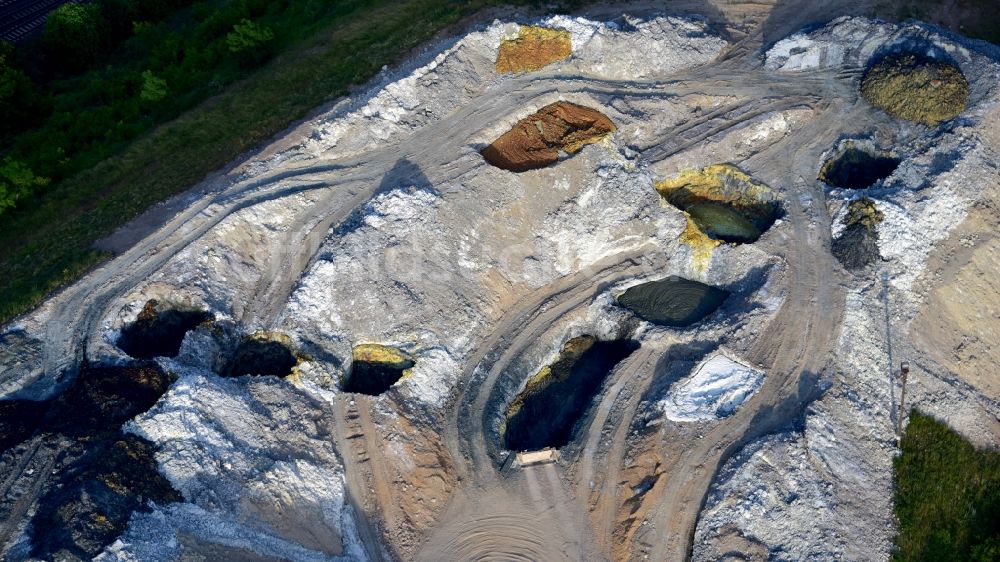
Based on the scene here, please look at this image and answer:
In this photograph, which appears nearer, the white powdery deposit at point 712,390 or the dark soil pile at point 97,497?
the dark soil pile at point 97,497

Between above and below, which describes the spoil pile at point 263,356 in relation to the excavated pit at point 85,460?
above

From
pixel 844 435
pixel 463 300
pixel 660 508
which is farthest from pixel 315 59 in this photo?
pixel 844 435

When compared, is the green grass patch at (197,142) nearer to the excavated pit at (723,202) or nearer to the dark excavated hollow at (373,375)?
the dark excavated hollow at (373,375)

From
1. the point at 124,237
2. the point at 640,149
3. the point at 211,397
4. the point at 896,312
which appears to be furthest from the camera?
the point at 640,149

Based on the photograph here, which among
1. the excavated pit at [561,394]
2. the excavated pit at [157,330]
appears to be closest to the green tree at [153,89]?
the excavated pit at [157,330]

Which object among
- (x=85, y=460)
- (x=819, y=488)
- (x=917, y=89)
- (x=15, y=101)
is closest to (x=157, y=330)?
(x=85, y=460)

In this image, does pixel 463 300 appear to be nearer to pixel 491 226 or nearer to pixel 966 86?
pixel 491 226

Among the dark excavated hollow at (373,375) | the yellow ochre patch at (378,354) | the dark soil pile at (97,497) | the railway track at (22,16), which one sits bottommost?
the dark soil pile at (97,497)

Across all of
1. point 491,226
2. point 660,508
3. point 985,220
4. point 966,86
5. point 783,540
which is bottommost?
point 783,540
